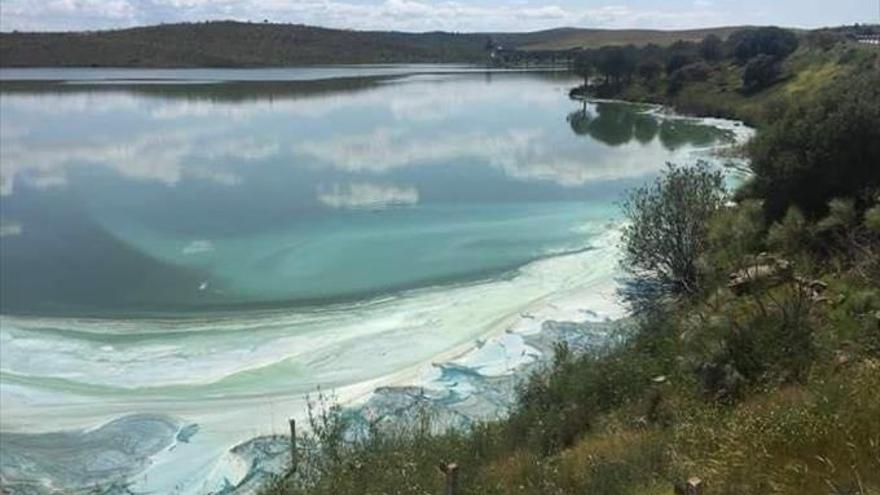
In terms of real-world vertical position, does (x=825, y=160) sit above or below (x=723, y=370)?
above

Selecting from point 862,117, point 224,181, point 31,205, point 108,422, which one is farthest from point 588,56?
point 108,422

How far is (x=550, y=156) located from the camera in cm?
4862

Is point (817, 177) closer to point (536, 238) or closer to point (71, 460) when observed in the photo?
point (536, 238)

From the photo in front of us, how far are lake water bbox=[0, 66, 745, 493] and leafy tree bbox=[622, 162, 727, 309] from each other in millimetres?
1415

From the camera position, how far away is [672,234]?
20.9m

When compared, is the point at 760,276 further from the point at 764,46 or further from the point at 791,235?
the point at 764,46

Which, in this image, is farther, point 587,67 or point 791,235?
point 587,67

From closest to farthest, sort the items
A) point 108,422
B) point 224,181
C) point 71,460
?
point 71,460 < point 108,422 < point 224,181

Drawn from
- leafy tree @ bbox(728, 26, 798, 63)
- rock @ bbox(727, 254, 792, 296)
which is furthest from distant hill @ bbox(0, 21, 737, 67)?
rock @ bbox(727, 254, 792, 296)

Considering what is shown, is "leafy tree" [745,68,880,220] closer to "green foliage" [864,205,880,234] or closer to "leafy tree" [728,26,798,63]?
"green foliage" [864,205,880,234]

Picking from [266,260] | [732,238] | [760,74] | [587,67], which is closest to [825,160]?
[732,238]

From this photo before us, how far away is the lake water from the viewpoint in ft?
53.2

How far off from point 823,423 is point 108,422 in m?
12.3

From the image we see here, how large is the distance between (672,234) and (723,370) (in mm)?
11182
